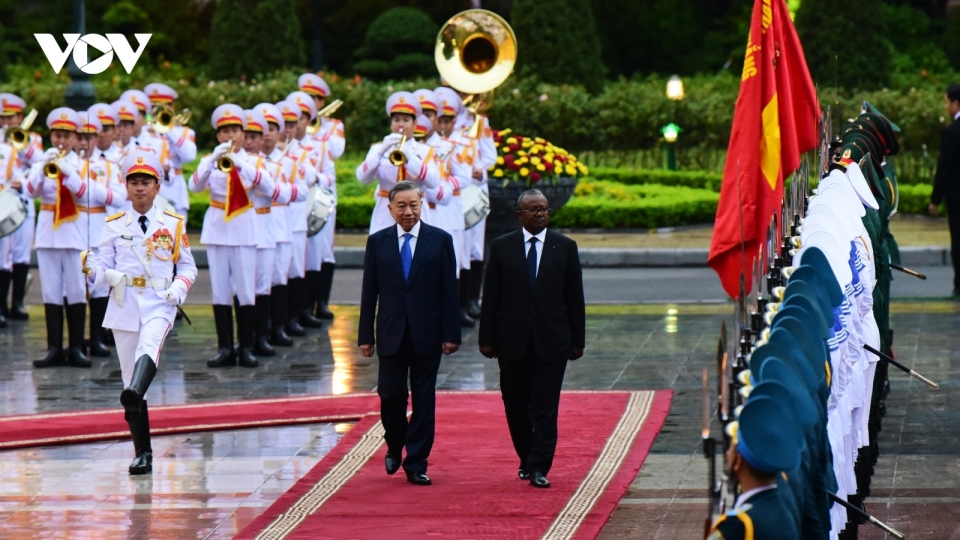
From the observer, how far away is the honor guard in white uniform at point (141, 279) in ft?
30.9

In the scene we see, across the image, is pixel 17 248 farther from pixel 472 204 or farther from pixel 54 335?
pixel 472 204

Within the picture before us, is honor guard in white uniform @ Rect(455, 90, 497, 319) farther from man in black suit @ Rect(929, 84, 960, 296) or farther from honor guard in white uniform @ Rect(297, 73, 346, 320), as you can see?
man in black suit @ Rect(929, 84, 960, 296)

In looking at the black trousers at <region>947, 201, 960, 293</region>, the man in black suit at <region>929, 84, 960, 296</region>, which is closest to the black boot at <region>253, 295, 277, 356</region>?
the man in black suit at <region>929, 84, 960, 296</region>

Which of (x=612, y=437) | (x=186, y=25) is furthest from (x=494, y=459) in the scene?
(x=186, y=25)

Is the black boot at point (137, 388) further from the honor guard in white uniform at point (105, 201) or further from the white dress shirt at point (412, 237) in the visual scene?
the honor guard in white uniform at point (105, 201)

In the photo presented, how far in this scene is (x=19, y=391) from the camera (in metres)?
12.1

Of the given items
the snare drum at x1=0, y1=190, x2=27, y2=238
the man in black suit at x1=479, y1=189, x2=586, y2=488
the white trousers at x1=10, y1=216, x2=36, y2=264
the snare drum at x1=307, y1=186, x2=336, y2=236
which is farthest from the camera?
the white trousers at x1=10, y1=216, x2=36, y2=264

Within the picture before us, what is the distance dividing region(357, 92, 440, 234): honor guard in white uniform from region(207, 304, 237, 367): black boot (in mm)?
1359

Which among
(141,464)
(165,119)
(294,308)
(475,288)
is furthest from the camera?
(165,119)

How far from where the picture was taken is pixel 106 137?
1405 cm

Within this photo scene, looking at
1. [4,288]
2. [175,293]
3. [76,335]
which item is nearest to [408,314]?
[175,293]

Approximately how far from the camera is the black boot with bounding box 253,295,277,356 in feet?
44.9

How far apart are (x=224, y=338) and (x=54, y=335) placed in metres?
1.31

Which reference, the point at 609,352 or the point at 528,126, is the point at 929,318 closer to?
the point at 609,352
